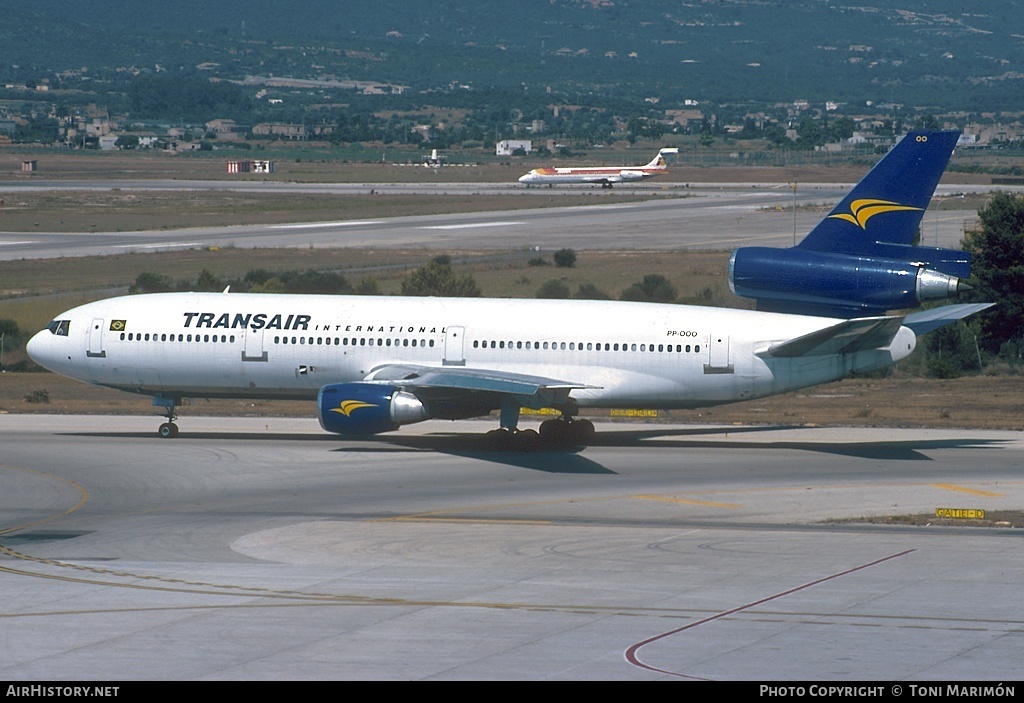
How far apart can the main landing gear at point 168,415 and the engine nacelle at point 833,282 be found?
735 inches

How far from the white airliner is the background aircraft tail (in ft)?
2.38

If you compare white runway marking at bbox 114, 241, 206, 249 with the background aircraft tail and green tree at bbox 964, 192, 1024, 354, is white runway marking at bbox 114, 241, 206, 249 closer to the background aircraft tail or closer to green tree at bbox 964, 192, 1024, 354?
green tree at bbox 964, 192, 1024, 354

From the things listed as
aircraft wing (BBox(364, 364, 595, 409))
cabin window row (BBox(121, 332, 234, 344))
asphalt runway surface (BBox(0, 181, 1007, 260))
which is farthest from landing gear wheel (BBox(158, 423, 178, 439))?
asphalt runway surface (BBox(0, 181, 1007, 260))

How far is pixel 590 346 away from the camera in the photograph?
148ft

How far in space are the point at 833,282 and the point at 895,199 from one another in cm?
315

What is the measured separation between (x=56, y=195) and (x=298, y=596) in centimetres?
15959

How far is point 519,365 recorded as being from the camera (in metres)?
45.3

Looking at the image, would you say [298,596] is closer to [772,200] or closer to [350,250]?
[350,250]

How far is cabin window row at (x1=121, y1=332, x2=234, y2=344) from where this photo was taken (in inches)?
1816

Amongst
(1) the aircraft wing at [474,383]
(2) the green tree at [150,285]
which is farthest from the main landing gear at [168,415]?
(2) the green tree at [150,285]

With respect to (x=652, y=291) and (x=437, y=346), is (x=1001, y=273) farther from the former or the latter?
(x=437, y=346)

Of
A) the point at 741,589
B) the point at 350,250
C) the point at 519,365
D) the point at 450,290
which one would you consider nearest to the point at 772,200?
the point at 350,250

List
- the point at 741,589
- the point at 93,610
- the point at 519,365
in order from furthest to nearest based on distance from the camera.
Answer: the point at 519,365, the point at 741,589, the point at 93,610

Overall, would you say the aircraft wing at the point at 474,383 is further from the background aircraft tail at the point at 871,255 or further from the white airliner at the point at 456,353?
the background aircraft tail at the point at 871,255
